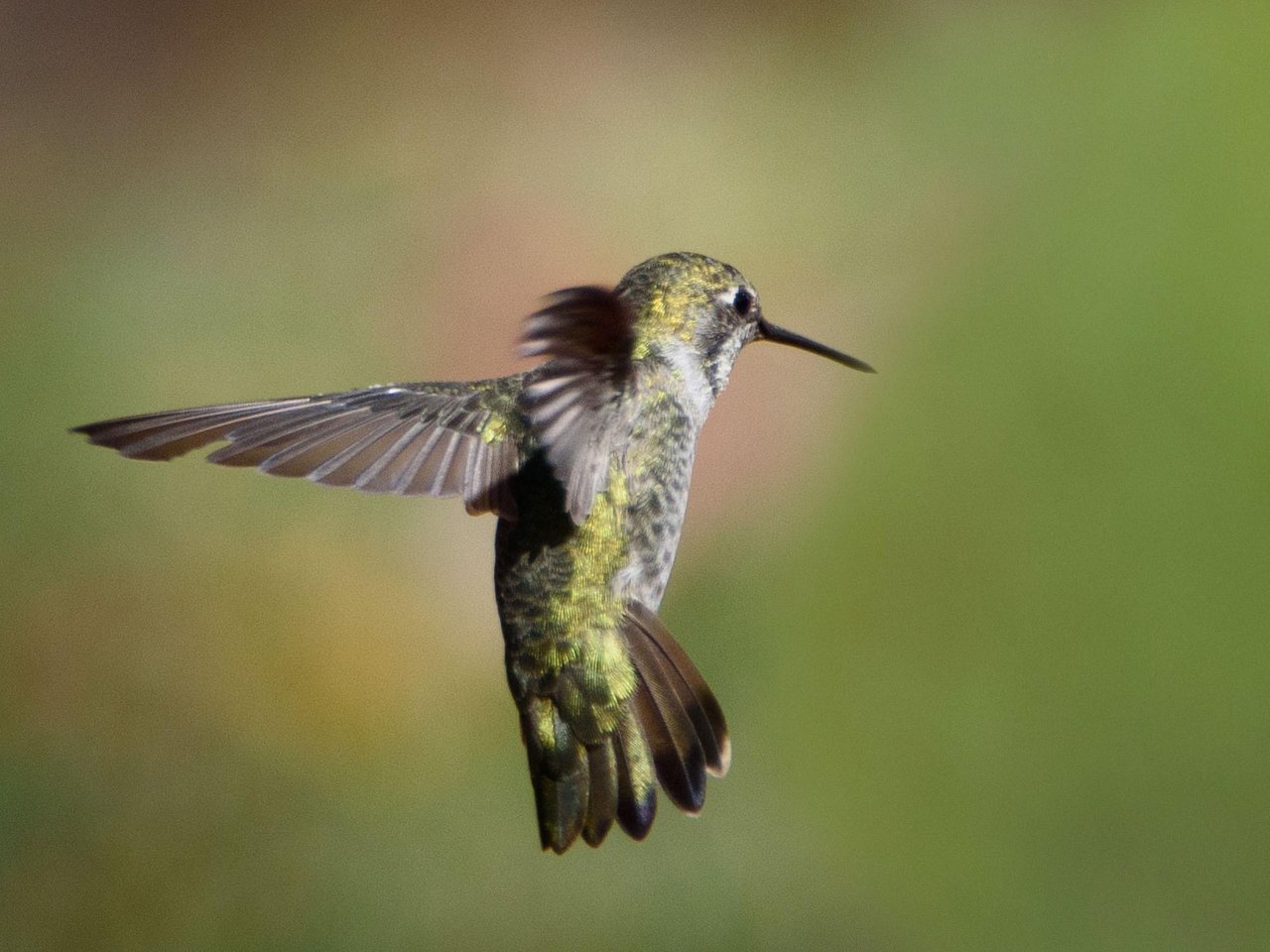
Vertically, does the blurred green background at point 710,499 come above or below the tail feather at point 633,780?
above

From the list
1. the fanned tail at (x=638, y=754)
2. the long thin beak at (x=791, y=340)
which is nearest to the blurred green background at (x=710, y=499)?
the fanned tail at (x=638, y=754)

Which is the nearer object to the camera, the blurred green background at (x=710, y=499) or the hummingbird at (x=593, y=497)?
the hummingbird at (x=593, y=497)

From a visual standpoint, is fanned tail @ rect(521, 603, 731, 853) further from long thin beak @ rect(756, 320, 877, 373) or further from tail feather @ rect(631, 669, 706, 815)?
long thin beak @ rect(756, 320, 877, 373)

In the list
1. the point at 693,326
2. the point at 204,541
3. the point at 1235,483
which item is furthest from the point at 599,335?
the point at 1235,483

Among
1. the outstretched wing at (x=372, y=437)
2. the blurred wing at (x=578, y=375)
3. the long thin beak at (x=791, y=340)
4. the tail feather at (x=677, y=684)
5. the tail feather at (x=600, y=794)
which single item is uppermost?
the long thin beak at (x=791, y=340)

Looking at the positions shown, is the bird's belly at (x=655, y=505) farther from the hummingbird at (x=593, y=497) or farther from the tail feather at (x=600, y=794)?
the tail feather at (x=600, y=794)

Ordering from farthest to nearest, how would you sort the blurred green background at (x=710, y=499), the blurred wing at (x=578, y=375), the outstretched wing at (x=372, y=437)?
the blurred green background at (x=710, y=499) → the outstretched wing at (x=372, y=437) → the blurred wing at (x=578, y=375)

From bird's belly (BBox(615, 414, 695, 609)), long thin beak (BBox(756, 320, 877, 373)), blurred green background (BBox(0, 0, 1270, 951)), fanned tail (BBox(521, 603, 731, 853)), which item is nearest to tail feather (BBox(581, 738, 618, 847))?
fanned tail (BBox(521, 603, 731, 853))
